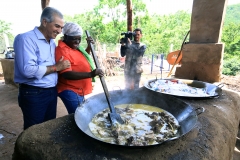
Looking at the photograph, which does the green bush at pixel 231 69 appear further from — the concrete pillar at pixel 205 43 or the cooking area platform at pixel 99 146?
the cooking area platform at pixel 99 146

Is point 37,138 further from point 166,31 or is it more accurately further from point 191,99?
point 166,31


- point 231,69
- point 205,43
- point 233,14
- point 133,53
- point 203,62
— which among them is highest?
point 233,14

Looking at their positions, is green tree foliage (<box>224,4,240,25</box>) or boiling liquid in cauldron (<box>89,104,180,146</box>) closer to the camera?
boiling liquid in cauldron (<box>89,104,180,146</box>)

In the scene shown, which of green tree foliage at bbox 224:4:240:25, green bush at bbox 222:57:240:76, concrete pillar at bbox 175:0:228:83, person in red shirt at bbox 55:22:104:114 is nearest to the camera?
person in red shirt at bbox 55:22:104:114

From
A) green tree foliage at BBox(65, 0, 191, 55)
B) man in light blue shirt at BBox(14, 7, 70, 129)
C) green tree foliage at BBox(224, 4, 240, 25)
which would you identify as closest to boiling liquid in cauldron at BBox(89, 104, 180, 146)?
man in light blue shirt at BBox(14, 7, 70, 129)

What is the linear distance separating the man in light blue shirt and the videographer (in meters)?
2.75

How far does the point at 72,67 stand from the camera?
5.94 ft

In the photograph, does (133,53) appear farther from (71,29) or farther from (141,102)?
(71,29)

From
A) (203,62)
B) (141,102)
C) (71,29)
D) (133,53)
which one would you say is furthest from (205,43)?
(71,29)

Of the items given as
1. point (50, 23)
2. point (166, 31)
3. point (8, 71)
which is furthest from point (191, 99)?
point (166, 31)

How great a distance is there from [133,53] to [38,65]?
3169 mm

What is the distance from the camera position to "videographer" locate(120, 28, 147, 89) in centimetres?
433

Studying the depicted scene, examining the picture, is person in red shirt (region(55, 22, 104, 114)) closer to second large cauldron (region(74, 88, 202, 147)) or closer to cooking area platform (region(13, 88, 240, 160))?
second large cauldron (region(74, 88, 202, 147))

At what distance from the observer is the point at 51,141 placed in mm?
1065
